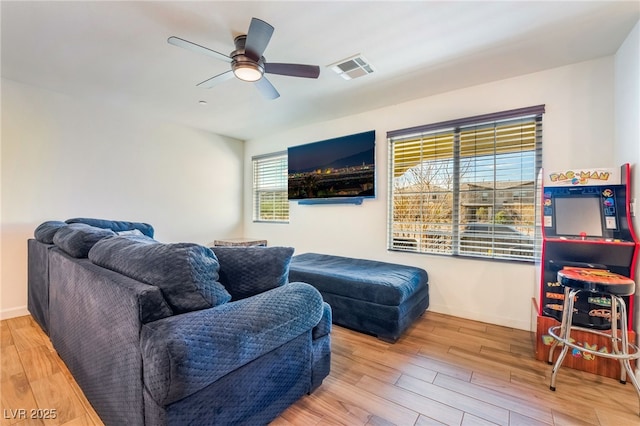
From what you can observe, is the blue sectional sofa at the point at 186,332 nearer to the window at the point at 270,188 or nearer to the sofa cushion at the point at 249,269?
the sofa cushion at the point at 249,269

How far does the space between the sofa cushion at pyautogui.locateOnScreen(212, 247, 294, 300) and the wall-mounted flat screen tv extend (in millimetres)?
2271

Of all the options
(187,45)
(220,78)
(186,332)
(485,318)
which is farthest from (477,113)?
(186,332)

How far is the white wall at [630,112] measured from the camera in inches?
74.6

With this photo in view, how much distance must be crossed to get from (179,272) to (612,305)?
2522 mm

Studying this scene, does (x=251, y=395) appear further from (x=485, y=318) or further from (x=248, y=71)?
(x=485, y=318)

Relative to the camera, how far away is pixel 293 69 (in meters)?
2.20

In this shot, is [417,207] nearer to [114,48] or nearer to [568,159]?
[568,159]

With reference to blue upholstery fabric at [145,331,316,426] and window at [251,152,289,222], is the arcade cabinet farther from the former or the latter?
window at [251,152,289,222]

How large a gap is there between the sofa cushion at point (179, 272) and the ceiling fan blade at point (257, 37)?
4.51ft

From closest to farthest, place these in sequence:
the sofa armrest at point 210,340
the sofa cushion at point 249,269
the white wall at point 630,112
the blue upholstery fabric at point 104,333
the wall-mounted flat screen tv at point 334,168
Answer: the sofa armrest at point 210,340 < the blue upholstery fabric at point 104,333 < the sofa cushion at point 249,269 < the white wall at point 630,112 < the wall-mounted flat screen tv at point 334,168

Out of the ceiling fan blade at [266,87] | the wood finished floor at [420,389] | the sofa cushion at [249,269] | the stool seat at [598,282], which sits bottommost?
the wood finished floor at [420,389]

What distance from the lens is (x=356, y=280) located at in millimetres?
2629

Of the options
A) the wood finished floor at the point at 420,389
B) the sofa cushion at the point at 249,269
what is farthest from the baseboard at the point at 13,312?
the sofa cushion at the point at 249,269

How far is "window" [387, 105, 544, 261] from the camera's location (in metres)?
2.72
